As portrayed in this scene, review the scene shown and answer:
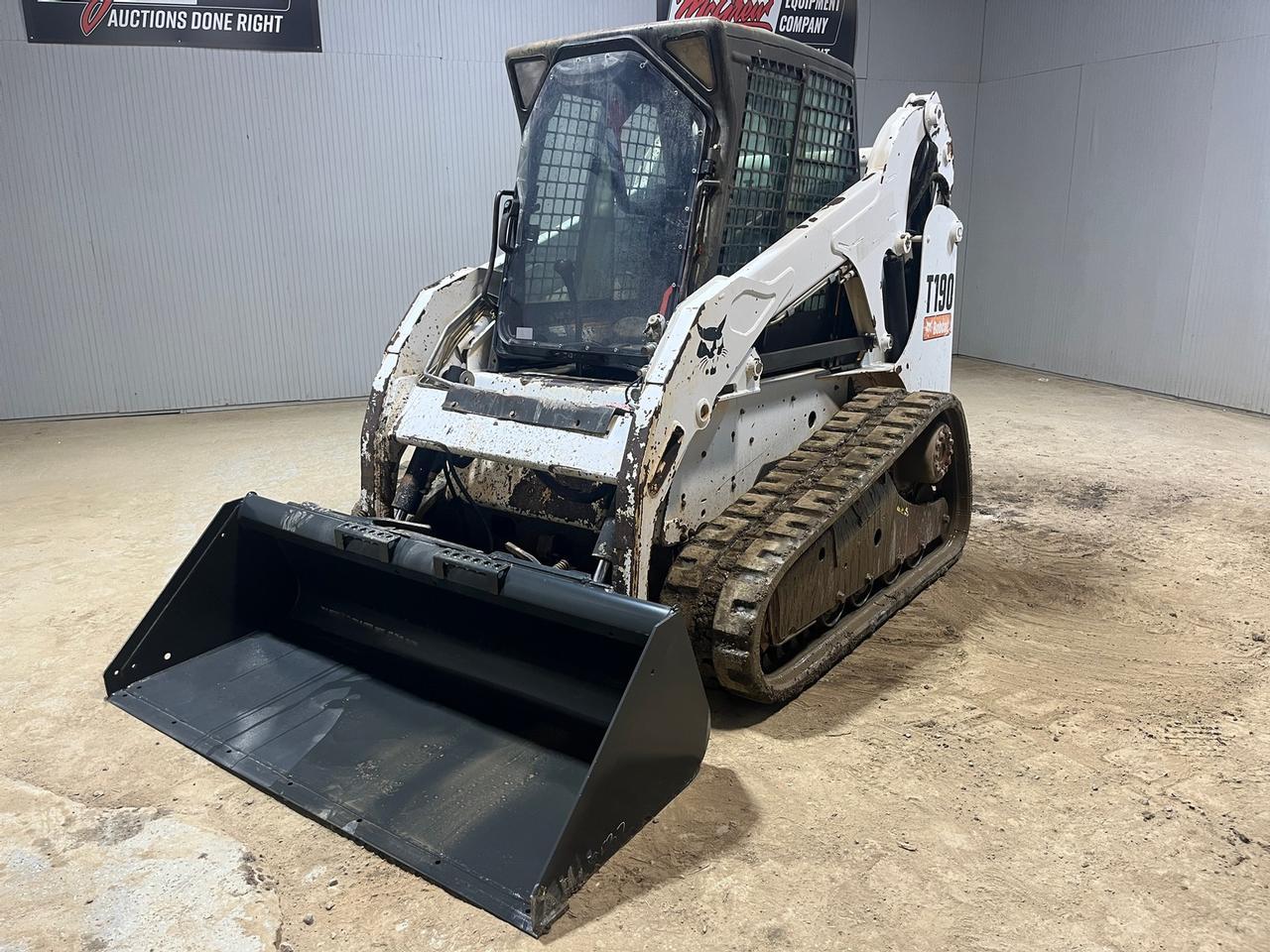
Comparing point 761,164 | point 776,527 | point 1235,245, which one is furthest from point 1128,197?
point 776,527

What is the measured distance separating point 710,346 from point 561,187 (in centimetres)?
104

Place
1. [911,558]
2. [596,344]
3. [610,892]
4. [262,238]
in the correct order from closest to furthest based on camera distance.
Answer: [610,892] < [596,344] < [911,558] < [262,238]

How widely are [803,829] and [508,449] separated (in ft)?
4.76

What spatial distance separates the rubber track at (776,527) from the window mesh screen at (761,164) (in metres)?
0.77

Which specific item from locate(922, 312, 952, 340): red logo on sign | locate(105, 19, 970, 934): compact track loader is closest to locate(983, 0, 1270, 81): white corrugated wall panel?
locate(922, 312, 952, 340): red logo on sign

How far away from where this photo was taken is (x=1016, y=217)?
32.6 feet

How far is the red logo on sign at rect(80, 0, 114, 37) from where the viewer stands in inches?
283

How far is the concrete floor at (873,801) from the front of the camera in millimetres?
2197

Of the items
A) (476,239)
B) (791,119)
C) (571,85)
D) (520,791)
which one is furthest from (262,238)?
(520,791)

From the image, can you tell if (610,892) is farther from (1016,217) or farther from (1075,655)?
(1016,217)

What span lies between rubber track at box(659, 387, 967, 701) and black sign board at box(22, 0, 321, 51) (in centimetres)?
598

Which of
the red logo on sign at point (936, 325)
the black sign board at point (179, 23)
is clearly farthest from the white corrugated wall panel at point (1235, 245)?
the black sign board at point (179, 23)

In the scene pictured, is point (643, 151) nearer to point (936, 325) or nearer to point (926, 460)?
point (926, 460)

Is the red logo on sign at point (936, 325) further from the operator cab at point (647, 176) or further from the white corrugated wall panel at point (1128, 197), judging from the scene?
the white corrugated wall panel at point (1128, 197)
